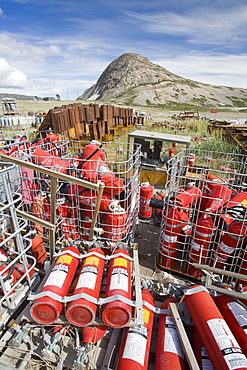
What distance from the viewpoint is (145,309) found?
2641mm

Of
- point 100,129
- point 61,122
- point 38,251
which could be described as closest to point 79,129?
point 100,129

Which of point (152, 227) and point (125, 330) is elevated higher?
point (125, 330)

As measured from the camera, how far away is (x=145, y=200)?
5590 millimetres

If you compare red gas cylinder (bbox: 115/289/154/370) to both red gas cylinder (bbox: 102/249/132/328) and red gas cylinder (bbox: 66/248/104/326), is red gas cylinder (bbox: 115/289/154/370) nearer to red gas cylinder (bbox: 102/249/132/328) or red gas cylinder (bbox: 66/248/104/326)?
red gas cylinder (bbox: 102/249/132/328)

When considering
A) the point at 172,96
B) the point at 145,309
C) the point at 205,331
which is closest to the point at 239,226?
the point at 205,331

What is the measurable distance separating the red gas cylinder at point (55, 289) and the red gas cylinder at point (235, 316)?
6.11 ft

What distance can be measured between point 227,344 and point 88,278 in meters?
1.54

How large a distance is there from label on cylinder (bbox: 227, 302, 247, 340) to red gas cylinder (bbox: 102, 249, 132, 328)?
1.18m

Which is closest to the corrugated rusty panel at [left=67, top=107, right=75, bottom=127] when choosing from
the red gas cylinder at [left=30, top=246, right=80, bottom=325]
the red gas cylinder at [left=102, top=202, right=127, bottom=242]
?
the red gas cylinder at [left=102, top=202, right=127, bottom=242]

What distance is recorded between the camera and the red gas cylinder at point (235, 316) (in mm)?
2184

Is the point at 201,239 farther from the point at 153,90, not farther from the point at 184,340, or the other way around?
the point at 153,90

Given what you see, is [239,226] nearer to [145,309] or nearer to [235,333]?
[235,333]

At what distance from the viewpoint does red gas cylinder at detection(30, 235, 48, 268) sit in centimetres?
350

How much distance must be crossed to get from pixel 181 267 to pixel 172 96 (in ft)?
255
